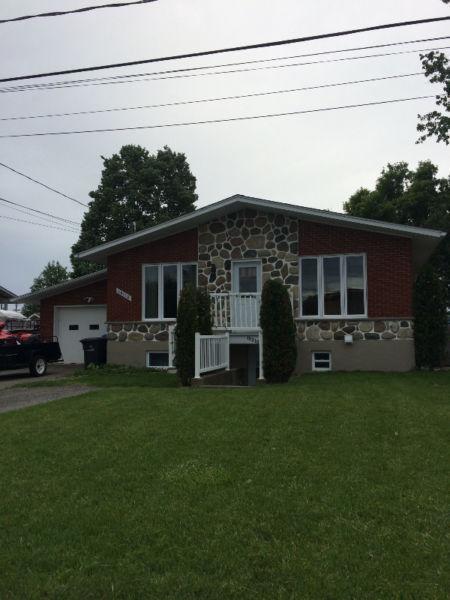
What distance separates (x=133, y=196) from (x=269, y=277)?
22546mm

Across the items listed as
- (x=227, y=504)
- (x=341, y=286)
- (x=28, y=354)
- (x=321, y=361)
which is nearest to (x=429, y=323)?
(x=341, y=286)

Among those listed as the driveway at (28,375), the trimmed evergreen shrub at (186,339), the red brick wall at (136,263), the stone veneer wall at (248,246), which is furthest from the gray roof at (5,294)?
the trimmed evergreen shrub at (186,339)

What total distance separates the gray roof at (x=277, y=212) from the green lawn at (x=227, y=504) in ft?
22.8

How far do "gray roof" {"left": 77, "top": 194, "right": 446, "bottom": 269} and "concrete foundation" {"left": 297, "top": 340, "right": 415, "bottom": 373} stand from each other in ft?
8.92

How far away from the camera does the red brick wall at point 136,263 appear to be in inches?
626

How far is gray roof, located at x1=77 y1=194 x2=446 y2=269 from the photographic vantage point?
532 inches

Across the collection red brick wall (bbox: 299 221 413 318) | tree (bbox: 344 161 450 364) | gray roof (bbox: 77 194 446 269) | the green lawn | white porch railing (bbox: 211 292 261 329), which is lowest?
the green lawn

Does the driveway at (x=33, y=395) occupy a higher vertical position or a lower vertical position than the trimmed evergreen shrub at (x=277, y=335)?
lower

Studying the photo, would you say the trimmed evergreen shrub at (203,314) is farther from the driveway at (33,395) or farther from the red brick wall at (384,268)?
the red brick wall at (384,268)

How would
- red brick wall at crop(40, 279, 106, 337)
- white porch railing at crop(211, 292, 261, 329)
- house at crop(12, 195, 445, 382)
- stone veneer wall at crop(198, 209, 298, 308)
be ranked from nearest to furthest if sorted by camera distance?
white porch railing at crop(211, 292, 261, 329) < house at crop(12, 195, 445, 382) < stone veneer wall at crop(198, 209, 298, 308) < red brick wall at crop(40, 279, 106, 337)

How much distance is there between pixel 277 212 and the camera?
14922 millimetres

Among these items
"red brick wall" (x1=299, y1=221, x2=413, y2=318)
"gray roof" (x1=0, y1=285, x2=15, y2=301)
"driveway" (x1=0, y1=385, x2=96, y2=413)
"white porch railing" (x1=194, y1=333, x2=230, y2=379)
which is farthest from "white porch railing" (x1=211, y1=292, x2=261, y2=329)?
"gray roof" (x1=0, y1=285, x2=15, y2=301)

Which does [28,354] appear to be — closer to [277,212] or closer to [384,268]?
[277,212]

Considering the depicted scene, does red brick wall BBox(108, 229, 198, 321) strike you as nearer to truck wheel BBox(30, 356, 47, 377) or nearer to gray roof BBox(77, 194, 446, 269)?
→ gray roof BBox(77, 194, 446, 269)
